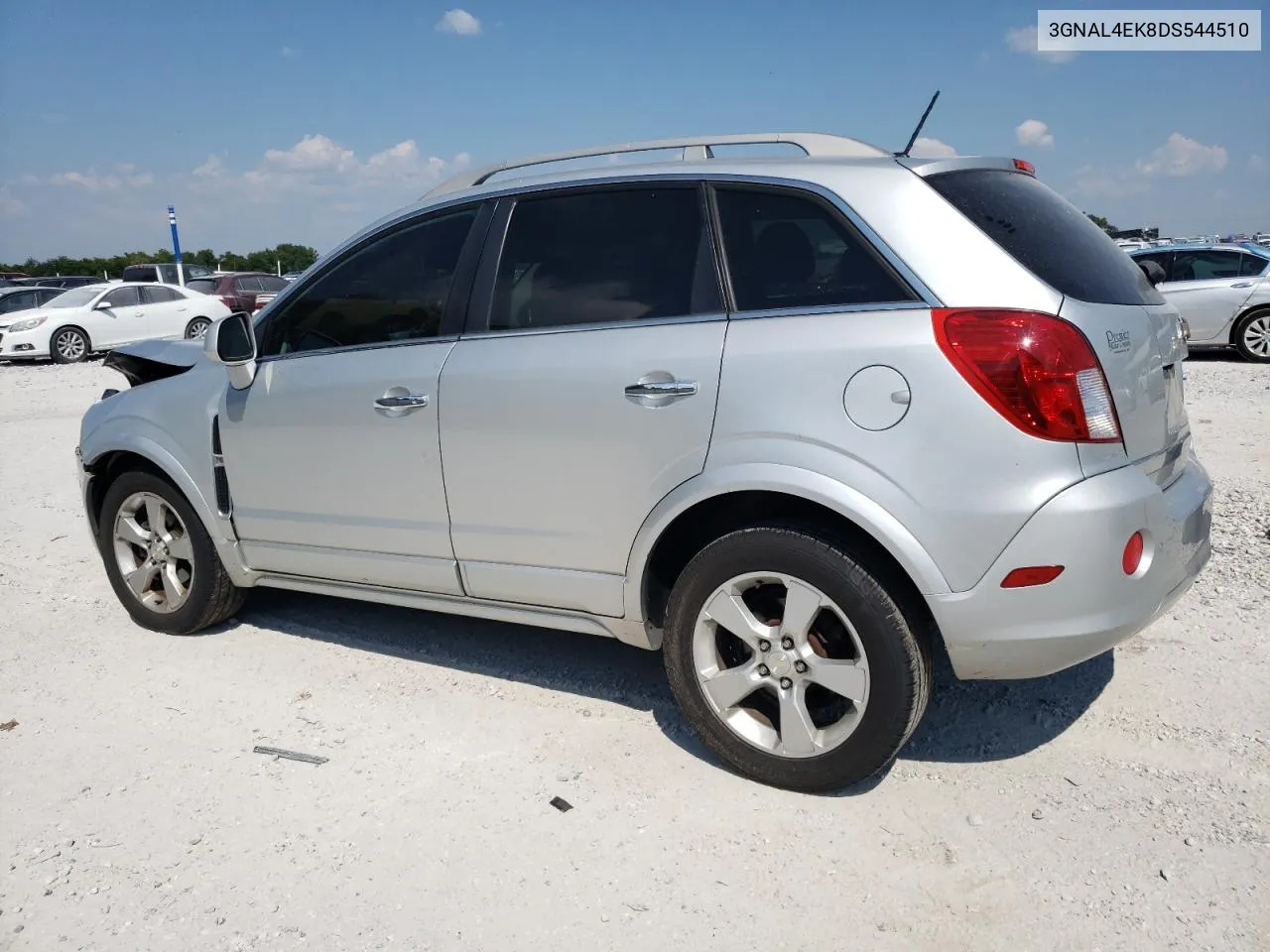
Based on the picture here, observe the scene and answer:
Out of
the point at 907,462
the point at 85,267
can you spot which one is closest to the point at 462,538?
the point at 907,462

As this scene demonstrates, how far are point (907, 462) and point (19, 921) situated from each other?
261 centimetres

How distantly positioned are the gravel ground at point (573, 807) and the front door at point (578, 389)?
0.61m

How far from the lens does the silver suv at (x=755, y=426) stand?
105 inches

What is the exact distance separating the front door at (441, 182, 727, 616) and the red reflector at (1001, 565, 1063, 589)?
3.02 ft

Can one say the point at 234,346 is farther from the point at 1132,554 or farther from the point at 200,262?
the point at 200,262

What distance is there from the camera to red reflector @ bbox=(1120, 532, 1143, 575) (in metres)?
2.69

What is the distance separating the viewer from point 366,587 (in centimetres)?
400

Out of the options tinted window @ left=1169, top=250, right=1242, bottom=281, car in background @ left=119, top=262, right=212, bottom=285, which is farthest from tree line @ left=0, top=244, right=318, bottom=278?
tinted window @ left=1169, top=250, right=1242, bottom=281

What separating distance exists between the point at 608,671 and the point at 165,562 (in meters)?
2.10

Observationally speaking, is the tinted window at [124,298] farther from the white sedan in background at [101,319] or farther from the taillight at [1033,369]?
the taillight at [1033,369]

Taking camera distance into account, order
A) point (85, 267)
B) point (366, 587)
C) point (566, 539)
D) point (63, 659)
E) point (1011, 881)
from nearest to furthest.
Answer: point (1011, 881) → point (566, 539) → point (366, 587) → point (63, 659) → point (85, 267)

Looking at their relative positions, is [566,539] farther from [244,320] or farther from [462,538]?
[244,320]

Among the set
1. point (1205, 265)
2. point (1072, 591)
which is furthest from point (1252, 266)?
point (1072, 591)

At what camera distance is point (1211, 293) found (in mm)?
13016
